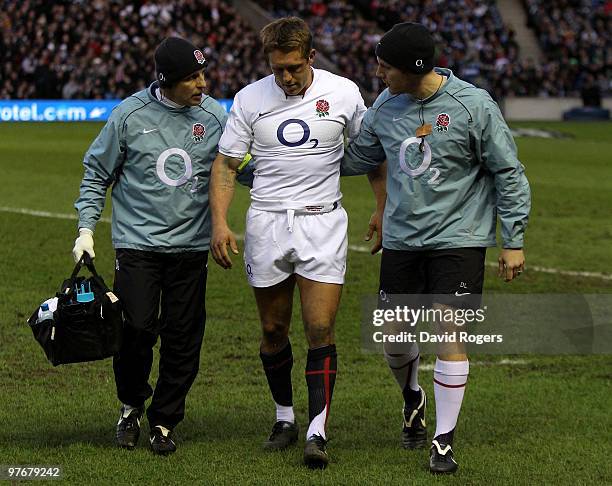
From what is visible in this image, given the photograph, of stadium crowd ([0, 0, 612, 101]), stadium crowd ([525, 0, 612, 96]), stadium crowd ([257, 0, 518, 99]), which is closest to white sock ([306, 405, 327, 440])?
stadium crowd ([0, 0, 612, 101])

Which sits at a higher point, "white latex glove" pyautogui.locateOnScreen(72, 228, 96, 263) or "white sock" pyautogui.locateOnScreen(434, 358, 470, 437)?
"white latex glove" pyautogui.locateOnScreen(72, 228, 96, 263)

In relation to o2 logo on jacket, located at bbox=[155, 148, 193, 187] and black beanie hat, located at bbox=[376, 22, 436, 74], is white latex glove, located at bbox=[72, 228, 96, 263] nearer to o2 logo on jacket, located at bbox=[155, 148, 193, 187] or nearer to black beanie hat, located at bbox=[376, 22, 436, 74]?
o2 logo on jacket, located at bbox=[155, 148, 193, 187]

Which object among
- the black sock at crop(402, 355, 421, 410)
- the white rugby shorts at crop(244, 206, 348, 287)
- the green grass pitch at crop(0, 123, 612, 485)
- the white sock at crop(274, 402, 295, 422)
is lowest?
the green grass pitch at crop(0, 123, 612, 485)

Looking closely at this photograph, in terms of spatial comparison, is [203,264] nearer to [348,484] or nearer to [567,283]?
[348,484]

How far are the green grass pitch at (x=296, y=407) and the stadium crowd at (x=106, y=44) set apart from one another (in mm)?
24448

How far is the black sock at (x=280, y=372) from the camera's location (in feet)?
21.7

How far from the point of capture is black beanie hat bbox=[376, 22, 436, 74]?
607 centimetres

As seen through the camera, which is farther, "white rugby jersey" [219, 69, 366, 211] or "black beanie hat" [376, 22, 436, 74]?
"white rugby jersey" [219, 69, 366, 211]

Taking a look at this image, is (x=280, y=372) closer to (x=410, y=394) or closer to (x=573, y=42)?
(x=410, y=394)

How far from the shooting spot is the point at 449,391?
6.14m

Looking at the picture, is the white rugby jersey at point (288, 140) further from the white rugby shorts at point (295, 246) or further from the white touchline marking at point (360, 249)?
the white touchline marking at point (360, 249)

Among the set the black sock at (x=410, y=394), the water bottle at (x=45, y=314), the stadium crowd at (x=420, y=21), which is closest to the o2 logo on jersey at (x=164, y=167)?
the water bottle at (x=45, y=314)

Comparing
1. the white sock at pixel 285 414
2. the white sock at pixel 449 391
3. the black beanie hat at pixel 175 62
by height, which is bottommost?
the white sock at pixel 285 414

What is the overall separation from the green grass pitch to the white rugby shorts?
869 millimetres
